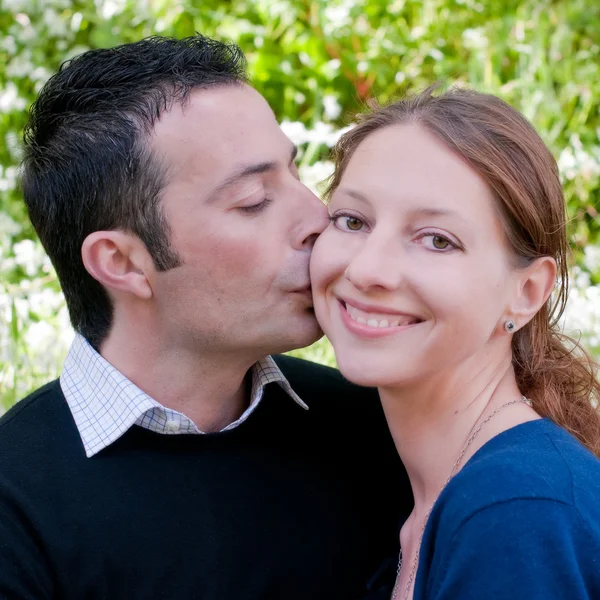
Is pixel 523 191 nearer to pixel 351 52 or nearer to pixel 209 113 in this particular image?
pixel 209 113

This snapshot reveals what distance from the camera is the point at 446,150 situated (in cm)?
198

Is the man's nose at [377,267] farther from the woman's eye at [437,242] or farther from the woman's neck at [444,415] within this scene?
the woman's neck at [444,415]

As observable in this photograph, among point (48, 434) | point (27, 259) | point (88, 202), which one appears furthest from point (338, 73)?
point (48, 434)

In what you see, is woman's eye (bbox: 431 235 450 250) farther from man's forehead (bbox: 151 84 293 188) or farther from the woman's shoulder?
man's forehead (bbox: 151 84 293 188)

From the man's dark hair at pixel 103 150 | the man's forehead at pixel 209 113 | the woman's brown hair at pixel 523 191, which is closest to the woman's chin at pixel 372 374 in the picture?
the woman's brown hair at pixel 523 191

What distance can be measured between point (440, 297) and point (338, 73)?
382 centimetres

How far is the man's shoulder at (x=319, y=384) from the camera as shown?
271 cm

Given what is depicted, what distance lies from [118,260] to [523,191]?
1.09 metres

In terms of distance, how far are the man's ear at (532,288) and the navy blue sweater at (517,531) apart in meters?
0.34

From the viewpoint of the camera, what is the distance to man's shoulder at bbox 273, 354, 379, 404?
2713 mm

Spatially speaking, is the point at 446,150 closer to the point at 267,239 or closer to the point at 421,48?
the point at 267,239

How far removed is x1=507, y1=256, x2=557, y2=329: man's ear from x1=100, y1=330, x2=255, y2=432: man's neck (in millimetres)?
754

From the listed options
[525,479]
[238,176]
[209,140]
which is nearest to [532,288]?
Result: [525,479]

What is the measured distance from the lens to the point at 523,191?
200cm
